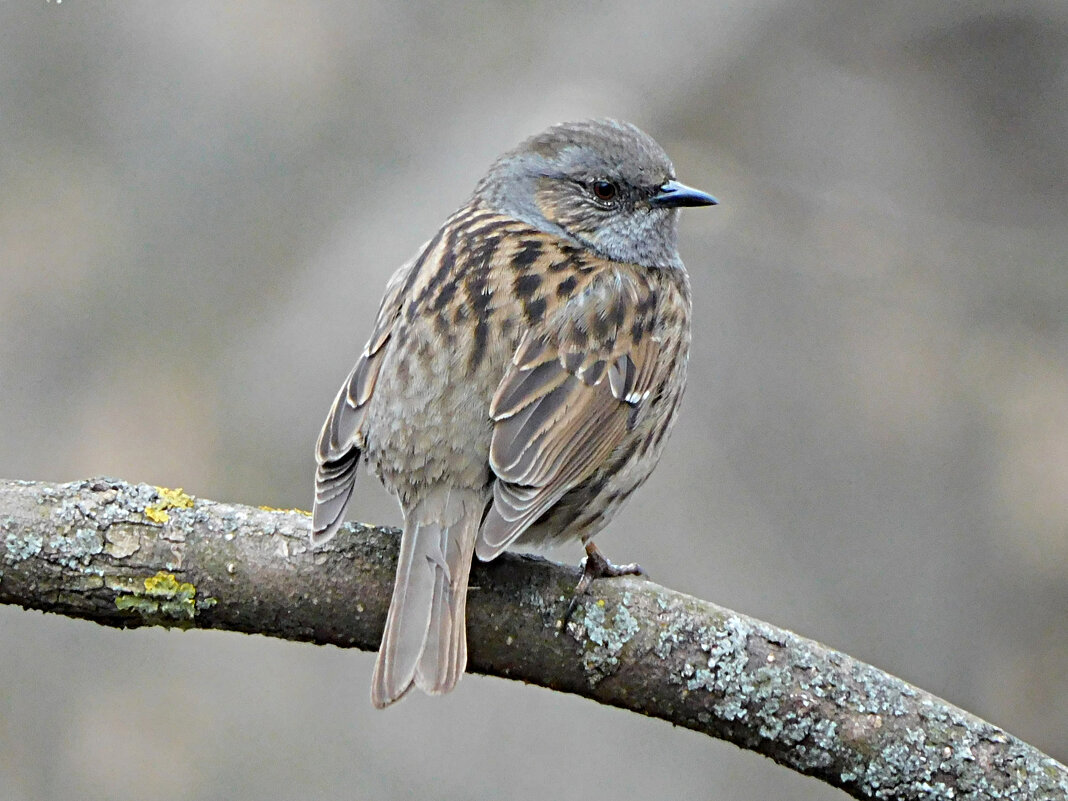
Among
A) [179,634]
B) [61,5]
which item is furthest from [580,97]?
[179,634]

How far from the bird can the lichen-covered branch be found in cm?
12

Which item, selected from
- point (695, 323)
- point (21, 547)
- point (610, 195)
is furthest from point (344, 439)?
point (695, 323)

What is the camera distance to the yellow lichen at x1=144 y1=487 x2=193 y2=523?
345cm

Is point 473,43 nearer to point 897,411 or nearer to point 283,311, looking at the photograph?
point 283,311

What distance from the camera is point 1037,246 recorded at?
7.17 meters

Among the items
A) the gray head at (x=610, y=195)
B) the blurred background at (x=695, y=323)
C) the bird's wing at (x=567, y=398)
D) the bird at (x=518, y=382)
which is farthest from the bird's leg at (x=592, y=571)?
the blurred background at (x=695, y=323)

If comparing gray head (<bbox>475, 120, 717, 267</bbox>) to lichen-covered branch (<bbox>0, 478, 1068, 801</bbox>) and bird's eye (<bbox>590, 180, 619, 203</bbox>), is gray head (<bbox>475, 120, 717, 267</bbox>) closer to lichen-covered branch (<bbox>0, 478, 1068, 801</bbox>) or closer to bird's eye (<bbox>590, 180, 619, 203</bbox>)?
bird's eye (<bbox>590, 180, 619, 203</bbox>)

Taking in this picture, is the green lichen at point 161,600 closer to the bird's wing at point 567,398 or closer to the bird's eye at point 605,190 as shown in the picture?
the bird's wing at point 567,398

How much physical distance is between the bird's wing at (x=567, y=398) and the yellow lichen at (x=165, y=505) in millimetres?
789

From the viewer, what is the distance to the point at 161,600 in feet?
11.1

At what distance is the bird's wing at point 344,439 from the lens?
351 cm

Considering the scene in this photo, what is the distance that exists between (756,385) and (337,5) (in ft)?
11.6

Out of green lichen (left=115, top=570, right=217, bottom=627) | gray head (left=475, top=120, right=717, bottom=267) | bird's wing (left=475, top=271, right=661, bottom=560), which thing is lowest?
green lichen (left=115, top=570, right=217, bottom=627)

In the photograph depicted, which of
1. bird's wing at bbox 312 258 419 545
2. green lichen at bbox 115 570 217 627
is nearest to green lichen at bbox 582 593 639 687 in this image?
bird's wing at bbox 312 258 419 545
